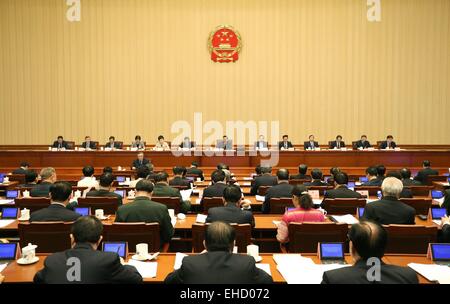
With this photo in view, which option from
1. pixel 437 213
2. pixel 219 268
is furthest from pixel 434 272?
pixel 437 213

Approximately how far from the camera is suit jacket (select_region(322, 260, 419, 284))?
213 cm

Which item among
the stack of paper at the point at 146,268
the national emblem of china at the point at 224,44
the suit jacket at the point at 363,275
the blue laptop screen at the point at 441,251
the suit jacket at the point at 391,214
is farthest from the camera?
the national emblem of china at the point at 224,44

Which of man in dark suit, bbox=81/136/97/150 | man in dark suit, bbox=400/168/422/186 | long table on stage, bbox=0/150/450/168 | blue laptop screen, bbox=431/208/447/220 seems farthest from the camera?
man in dark suit, bbox=81/136/97/150

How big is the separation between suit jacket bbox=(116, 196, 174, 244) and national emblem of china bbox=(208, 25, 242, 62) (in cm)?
1138

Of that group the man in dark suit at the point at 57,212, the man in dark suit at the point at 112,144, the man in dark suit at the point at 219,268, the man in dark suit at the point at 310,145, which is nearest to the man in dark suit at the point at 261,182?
the man in dark suit at the point at 57,212

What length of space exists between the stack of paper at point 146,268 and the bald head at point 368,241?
4.46 ft

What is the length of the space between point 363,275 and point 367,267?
56mm

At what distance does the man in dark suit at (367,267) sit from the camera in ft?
7.03

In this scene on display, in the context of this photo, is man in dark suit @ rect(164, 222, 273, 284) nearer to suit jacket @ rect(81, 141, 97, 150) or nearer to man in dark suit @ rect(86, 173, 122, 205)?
man in dark suit @ rect(86, 173, 122, 205)

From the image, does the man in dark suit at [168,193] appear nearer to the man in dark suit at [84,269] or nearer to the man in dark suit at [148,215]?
the man in dark suit at [148,215]

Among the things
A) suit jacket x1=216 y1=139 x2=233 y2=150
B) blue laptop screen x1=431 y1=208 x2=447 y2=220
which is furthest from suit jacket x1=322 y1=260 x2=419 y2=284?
suit jacket x1=216 y1=139 x2=233 y2=150

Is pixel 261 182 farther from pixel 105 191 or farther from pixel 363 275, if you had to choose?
pixel 363 275

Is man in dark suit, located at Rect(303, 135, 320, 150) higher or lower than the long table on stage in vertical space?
higher

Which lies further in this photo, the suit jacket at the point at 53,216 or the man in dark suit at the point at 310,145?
the man in dark suit at the point at 310,145
